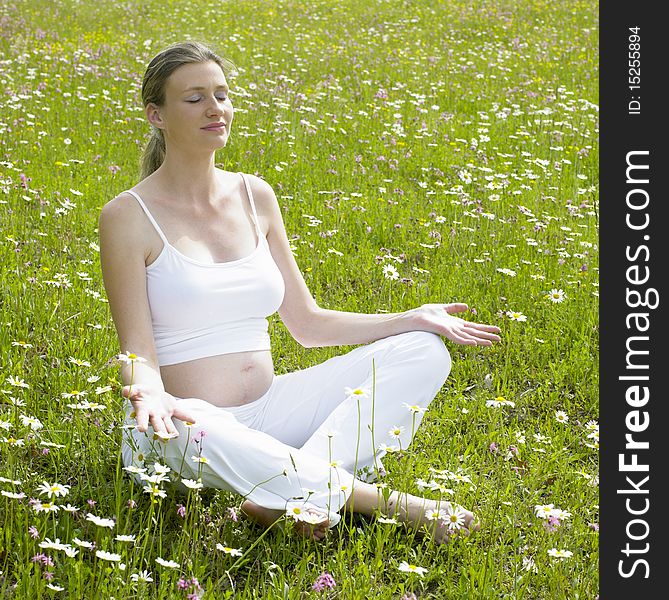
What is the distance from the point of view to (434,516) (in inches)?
129

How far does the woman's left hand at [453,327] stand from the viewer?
3725mm

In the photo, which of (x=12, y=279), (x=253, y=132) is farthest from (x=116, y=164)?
(x=12, y=279)

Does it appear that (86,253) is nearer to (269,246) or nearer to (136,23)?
(269,246)

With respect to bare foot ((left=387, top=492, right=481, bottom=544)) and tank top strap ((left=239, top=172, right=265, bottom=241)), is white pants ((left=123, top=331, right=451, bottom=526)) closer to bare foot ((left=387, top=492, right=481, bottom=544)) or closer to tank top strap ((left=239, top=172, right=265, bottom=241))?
bare foot ((left=387, top=492, right=481, bottom=544))

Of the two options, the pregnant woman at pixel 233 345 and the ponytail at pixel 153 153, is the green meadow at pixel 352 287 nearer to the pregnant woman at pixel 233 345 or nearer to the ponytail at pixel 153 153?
the pregnant woman at pixel 233 345

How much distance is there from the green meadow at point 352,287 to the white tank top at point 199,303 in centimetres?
30

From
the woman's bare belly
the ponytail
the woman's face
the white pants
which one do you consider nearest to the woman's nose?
the woman's face

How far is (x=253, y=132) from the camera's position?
8195mm

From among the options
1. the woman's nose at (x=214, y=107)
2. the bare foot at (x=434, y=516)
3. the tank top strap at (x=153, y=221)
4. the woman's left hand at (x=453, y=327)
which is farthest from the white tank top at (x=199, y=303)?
the bare foot at (x=434, y=516)

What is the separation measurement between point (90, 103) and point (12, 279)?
4.14m

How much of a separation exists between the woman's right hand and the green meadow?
16cm

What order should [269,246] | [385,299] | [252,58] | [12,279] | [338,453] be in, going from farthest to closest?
[252,58] < [385,299] < [12,279] < [269,246] < [338,453]

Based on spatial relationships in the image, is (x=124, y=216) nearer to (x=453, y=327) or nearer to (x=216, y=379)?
(x=216, y=379)

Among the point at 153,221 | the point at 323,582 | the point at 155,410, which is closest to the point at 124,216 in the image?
the point at 153,221
